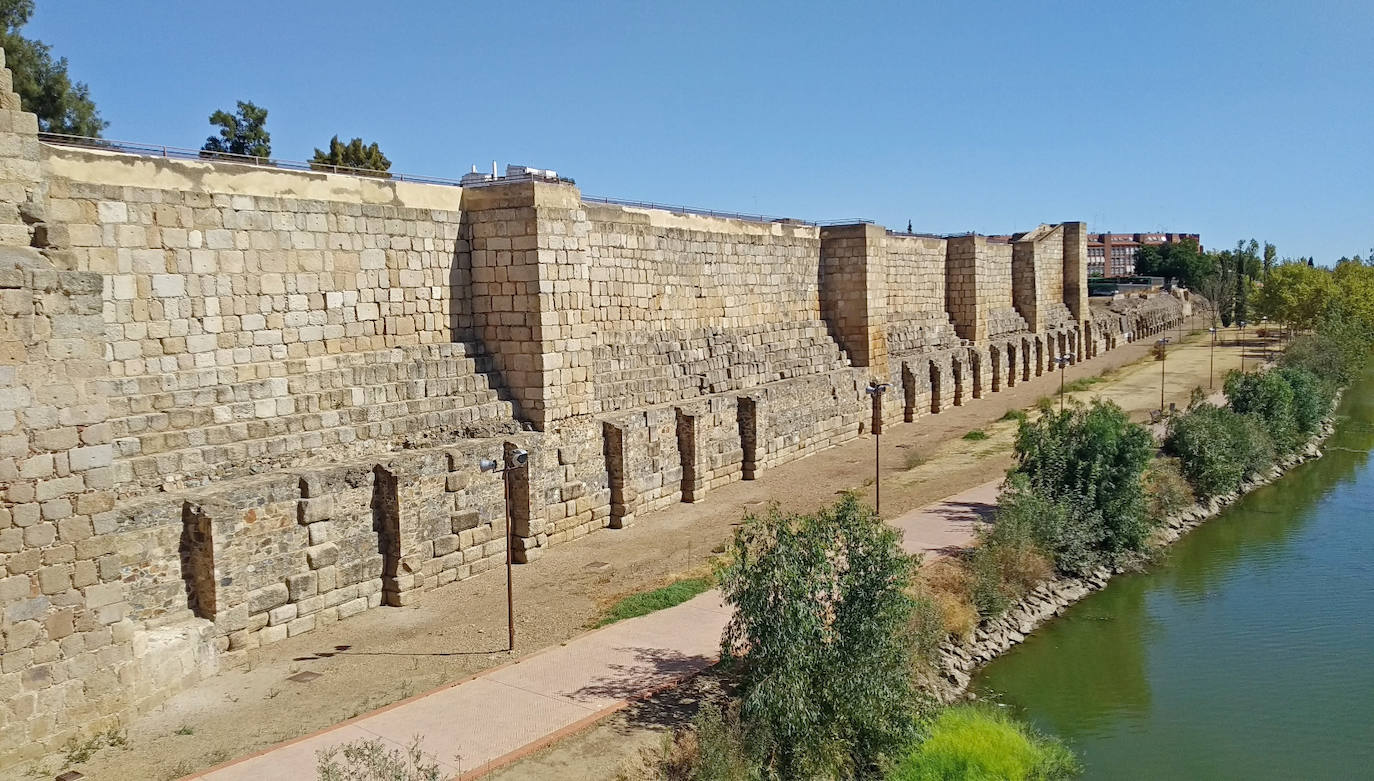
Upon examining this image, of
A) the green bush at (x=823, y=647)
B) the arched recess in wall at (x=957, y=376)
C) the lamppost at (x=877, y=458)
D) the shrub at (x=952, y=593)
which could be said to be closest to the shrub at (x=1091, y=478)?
the lamppost at (x=877, y=458)

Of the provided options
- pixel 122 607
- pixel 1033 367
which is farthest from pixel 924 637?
pixel 1033 367

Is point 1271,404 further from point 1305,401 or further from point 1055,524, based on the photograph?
point 1055,524

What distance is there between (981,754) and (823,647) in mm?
2012

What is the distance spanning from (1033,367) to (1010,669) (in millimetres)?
23427

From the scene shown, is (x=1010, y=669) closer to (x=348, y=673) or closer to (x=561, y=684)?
(x=561, y=684)

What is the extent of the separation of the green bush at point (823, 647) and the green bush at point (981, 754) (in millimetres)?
460

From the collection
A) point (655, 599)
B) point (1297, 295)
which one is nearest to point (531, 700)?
point (655, 599)

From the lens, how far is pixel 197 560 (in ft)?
29.4

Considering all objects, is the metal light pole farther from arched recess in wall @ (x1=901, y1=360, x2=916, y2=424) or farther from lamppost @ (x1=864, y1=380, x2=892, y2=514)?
lamppost @ (x1=864, y1=380, x2=892, y2=514)

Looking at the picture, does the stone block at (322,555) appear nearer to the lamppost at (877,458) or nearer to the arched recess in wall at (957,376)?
the lamppost at (877,458)

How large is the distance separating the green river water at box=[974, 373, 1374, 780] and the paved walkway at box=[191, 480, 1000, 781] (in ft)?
11.9

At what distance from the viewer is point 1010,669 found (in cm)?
1156

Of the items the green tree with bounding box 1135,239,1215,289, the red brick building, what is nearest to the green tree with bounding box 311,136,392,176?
the green tree with bounding box 1135,239,1215,289

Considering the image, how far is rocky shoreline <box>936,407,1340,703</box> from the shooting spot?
35.7ft
